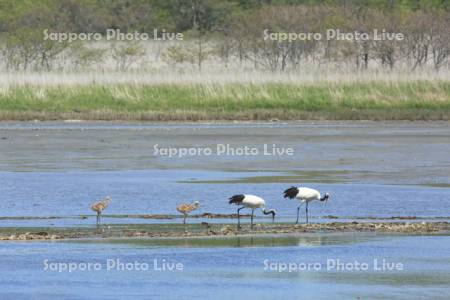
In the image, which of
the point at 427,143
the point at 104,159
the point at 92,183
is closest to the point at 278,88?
the point at 427,143

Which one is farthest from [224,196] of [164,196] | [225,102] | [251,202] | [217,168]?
[225,102]

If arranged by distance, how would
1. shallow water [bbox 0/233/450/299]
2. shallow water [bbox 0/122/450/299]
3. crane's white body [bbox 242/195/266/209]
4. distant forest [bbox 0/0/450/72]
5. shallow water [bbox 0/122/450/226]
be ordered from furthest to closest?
distant forest [bbox 0/0/450/72]
shallow water [bbox 0/122/450/226]
crane's white body [bbox 242/195/266/209]
shallow water [bbox 0/122/450/299]
shallow water [bbox 0/233/450/299]

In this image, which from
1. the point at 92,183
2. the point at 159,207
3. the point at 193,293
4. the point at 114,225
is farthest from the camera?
the point at 92,183

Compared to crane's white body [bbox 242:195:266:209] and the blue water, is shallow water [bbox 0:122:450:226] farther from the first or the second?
crane's white body [bbox 242:195:266:209]

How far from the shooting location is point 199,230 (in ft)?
54.5

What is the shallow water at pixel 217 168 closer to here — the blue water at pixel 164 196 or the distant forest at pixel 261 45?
the blue water at pixel 164 196

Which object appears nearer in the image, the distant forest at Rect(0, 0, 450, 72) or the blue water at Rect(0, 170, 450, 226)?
the blue water at Rect(0, 170, 450, 226)

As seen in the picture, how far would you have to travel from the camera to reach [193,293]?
1228 cm

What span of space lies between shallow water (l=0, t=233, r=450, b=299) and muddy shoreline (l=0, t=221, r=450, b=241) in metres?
0.41

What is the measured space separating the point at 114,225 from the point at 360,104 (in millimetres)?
23137

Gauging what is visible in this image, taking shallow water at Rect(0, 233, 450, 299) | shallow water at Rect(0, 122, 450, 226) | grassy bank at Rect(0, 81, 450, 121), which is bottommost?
shallow water at Rect(0, 233, 450, 299)

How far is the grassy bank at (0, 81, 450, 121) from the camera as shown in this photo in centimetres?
3841

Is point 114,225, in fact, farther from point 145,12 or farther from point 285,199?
point 145,12

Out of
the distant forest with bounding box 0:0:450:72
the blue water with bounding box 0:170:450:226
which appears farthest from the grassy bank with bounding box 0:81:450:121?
the blue water with bounding box 0:170:450:226
